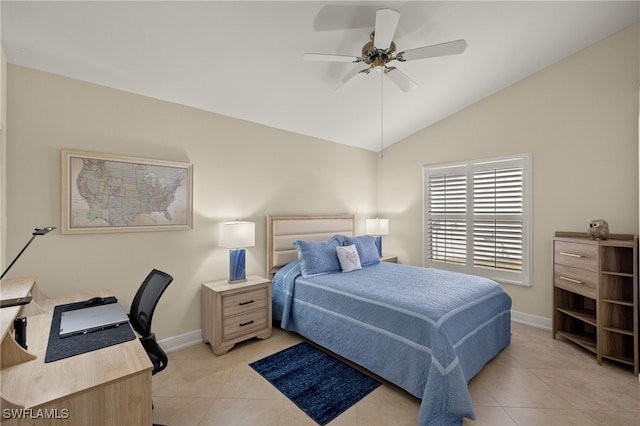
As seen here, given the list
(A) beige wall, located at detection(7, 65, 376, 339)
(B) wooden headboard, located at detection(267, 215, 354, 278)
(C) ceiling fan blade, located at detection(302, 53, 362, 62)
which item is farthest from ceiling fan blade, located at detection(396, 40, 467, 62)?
(B) wooden headboard, located at detection(267, 215, 354, 278)

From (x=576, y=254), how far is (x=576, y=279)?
0.25 m

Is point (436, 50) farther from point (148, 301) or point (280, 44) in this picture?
point (148, 301)

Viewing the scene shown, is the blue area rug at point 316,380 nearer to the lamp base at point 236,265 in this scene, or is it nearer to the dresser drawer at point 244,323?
the dresser drawer at point 244,323

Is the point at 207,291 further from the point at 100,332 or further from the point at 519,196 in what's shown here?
the point at 519,196

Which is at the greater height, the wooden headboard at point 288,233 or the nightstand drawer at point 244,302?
the wooden headboard at point 288,233

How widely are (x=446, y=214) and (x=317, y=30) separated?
10.3ft

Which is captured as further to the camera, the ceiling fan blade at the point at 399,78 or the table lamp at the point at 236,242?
the table lamp at the point at 236,242

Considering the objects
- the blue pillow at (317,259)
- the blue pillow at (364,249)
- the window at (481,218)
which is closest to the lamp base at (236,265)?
the blue pillow at (317,259)

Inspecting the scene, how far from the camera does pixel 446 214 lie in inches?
169

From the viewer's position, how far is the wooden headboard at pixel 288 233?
3.62m

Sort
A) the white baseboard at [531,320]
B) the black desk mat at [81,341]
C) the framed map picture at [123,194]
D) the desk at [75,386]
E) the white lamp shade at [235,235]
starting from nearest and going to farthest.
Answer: the desk at [75,386] < the black desk mat at [81,341] < the framed map picture at [123,194] < the white lamp shade at [235,235] < the white baseboard at [531,320]

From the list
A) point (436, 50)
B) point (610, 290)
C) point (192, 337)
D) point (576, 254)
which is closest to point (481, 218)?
point (576, 254)

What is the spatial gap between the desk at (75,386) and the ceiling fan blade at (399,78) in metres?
2.54

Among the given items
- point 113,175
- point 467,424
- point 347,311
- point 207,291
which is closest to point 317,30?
point 113,175
